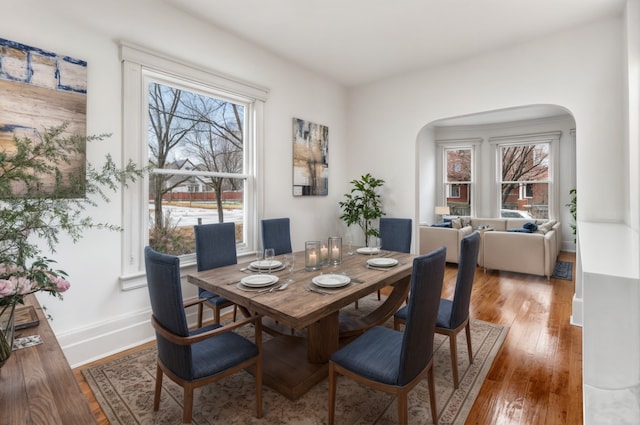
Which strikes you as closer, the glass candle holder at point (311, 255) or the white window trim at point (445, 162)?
the glass candle holder at point (311, 255)

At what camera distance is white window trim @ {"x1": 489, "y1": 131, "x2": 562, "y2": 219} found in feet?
22.7

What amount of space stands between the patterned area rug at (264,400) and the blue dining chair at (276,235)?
133 centimetres

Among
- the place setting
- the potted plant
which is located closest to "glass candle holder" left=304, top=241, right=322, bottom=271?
the place setting

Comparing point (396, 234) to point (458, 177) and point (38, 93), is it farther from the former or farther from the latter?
point (458, 177)

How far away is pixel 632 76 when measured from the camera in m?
2.47

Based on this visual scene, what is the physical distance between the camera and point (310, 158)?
4.38 meters

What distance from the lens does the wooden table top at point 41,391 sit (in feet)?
2.82

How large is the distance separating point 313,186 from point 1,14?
3186 millimetres

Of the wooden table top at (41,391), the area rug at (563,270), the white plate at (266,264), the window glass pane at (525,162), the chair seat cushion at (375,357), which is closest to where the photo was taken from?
the wooden table top at (41,391)

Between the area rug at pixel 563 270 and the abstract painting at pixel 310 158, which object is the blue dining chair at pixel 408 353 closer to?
the abstract painting at pixel 310 158

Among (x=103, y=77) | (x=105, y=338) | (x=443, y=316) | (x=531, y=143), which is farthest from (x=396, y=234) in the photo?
(x=531, y=143)

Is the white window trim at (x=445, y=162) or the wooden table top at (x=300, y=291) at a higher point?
the white window trim at (x=445, y=162)

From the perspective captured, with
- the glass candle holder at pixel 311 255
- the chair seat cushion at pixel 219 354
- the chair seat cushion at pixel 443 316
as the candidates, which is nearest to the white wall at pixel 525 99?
the chair seat cushion at pixel 443 316

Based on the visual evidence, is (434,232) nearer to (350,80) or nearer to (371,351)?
(350,80)
